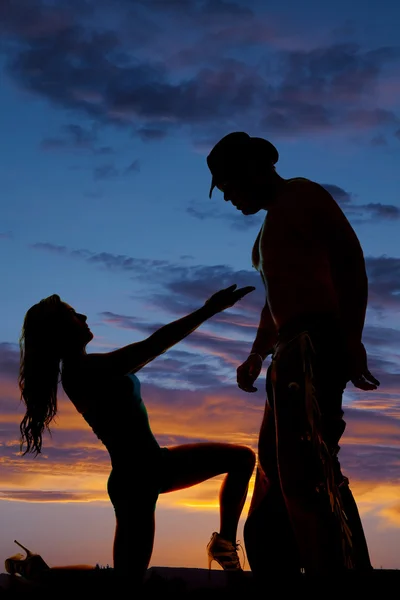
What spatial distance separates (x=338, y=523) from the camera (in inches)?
211

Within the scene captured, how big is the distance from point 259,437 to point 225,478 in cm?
38

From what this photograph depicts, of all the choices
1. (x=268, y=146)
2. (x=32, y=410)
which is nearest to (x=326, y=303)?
(x=268, y=146)

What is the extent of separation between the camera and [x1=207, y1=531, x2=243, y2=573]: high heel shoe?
19.4 feet

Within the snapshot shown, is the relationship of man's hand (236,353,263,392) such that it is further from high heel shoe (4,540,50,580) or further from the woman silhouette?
high heel shoe (4,540,50,580)

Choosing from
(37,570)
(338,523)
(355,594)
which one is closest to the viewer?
(355,594)

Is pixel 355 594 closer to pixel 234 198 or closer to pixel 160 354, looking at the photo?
pixel 160 354

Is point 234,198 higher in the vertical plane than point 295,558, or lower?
higher

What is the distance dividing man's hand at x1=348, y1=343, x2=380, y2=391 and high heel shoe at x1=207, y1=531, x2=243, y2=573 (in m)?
1.46

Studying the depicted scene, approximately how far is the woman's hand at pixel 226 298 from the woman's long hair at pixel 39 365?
4.04 feet

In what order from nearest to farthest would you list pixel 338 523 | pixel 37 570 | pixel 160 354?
pixel 338 523 < pixel 160 354 < pixel 37 570

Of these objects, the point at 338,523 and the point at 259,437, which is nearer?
the point at 338,523

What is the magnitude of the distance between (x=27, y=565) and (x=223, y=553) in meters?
1.44

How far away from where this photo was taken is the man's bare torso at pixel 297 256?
221 inches

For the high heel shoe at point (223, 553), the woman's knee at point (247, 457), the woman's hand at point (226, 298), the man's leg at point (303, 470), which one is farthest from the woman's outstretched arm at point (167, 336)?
the high heel shoe at point (223, 553)
